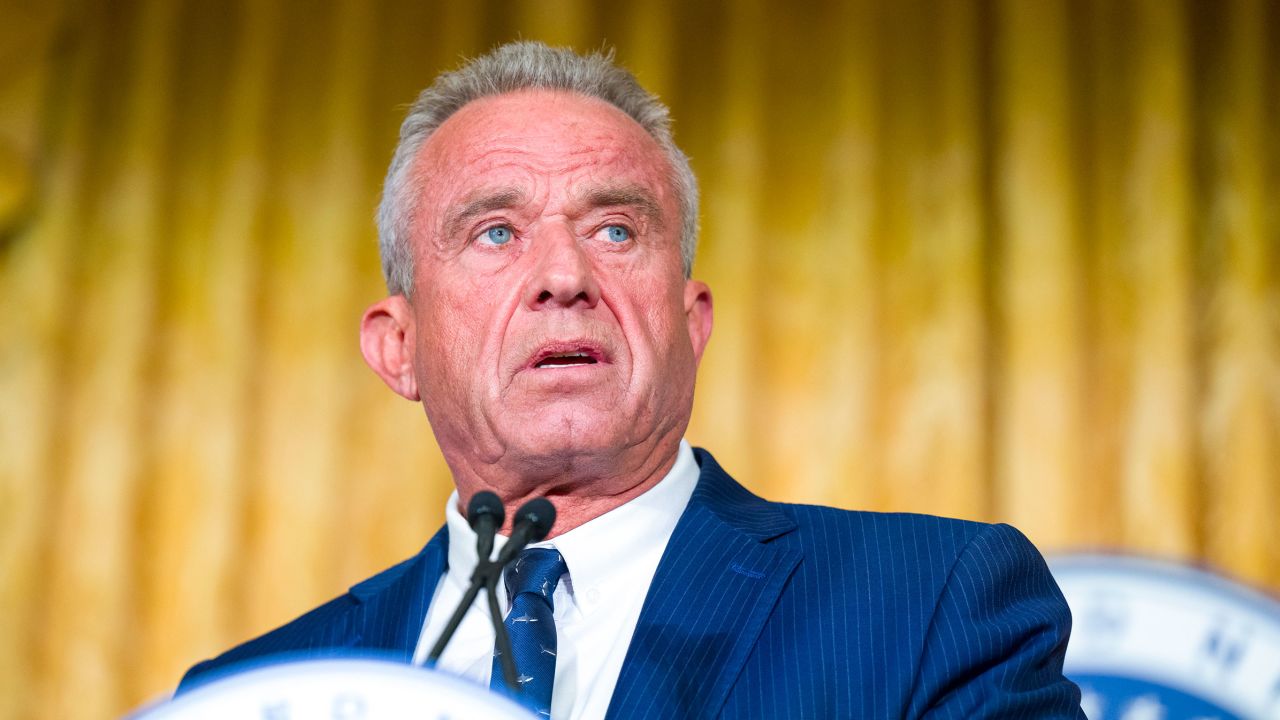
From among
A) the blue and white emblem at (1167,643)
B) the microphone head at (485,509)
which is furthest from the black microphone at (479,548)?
the blue and white emblem at (1167,643)

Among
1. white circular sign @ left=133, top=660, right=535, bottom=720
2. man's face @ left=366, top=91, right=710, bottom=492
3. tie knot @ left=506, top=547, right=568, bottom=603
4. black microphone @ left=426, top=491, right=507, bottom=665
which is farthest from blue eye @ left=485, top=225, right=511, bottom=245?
white circular sign @ left=133, top=660, right=535, bottom=720

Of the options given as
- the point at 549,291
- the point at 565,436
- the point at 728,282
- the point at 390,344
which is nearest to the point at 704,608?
the point at 565,436

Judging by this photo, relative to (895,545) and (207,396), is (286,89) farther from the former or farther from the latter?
(895,545)

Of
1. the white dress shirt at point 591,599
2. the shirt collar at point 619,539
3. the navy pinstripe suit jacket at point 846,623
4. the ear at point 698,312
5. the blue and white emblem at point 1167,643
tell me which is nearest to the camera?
the navy pinstripe suit jacket at point 846,623

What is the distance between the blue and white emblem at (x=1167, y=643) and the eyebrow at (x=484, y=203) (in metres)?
1.14

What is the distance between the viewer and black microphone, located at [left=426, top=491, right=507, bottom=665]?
1172mm

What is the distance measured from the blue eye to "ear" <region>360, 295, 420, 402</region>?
241mm

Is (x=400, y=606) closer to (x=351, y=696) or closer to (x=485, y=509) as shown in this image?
(x=485, y=509)

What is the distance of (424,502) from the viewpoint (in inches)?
128

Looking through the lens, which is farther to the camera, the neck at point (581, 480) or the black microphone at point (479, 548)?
the neck at point (581, 480)

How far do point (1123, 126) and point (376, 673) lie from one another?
8.48 feet

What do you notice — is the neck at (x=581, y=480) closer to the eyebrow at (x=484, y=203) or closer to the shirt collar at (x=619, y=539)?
the shirt collar at (x=619, y=539)

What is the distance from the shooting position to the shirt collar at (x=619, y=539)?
167cm

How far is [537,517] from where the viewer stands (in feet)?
4.27
